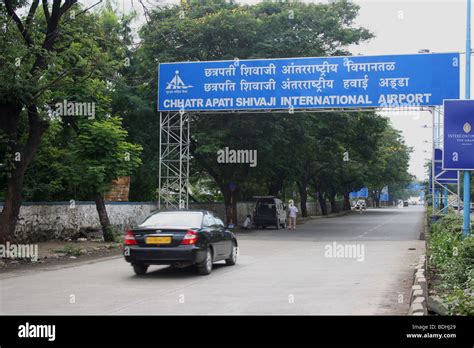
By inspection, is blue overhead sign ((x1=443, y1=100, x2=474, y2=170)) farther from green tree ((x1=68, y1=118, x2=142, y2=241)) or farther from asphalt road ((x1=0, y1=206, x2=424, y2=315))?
green tree ((x1=68, y1=118, x2=142, y2=241))

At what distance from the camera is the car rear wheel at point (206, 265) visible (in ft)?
42.9

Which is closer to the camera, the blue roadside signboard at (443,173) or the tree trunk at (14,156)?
the tree trunk at (14,156)

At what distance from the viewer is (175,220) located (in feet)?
43.6

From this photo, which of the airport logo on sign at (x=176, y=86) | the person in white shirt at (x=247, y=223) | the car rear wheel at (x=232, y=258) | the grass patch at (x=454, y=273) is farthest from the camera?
the person in white shirt at (x=247, y=223)

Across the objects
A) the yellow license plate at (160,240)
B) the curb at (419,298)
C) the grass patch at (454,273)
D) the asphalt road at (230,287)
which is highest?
the yellow license plate at (160,240)

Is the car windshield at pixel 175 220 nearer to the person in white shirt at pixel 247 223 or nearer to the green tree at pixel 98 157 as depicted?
the green tree at pixel 98 157

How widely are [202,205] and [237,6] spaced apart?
41.7ft

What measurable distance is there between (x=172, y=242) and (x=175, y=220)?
32.5 inches

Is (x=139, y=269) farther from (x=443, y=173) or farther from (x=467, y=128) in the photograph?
(x=443, y=173)

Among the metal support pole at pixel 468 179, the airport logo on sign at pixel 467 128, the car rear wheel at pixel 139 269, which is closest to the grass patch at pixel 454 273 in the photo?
the metal support pole at pixel 468 179

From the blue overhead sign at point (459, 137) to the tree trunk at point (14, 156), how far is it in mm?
11172

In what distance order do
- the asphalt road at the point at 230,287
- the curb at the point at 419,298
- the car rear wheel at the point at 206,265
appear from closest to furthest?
the curb at the point at 419,298 → the asphalt road at the point at 230,287 → the car rear wheel at the point at 206,265

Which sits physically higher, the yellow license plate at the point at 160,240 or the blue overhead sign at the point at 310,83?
the blue overhead sign at the point at 310,83
